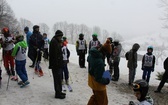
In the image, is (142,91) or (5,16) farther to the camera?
(5,16)

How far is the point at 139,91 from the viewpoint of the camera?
3617 millimetres

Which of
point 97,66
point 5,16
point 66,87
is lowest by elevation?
point 66,87

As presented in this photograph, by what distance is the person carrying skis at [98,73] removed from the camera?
5.07 meters

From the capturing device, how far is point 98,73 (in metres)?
5.07

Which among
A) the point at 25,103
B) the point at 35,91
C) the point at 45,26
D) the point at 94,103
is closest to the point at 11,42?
the point at 35,91

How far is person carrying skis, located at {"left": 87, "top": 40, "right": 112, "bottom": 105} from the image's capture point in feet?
16.6

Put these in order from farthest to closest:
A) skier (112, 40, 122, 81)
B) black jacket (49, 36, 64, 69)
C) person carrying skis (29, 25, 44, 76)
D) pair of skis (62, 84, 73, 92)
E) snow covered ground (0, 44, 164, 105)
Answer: skier (112, 40, 122, 81), person carrying skis (29, 25, 44, 76), pair of skis (62, 84, 73, 92), snow covered ground (0, 44, 164, 105), black jacket (49, 36, 64, 69)

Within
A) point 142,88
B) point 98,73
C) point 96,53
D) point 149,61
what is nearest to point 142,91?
point 142,88

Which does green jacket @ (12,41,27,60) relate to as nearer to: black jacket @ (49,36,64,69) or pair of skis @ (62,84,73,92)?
black jacket @ (49,36,64,69)

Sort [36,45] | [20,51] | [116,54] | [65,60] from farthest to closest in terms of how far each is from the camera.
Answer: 1. [116,54]
2. [36,45]
3. [65,60]
4. [20,51]

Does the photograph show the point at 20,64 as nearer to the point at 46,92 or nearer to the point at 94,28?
the point at 46,92

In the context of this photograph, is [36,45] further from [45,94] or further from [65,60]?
[45,94]

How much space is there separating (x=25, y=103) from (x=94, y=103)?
8.22 ft

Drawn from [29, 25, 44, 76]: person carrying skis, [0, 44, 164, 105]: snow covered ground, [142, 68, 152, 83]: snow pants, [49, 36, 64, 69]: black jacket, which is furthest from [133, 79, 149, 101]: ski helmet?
[142, 68, 152, 83]: snow pants
